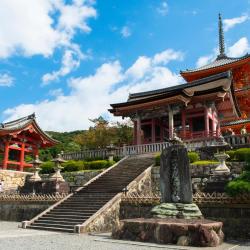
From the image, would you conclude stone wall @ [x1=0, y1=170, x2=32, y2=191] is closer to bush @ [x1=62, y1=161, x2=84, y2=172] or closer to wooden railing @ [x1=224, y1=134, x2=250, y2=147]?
bush @ [x1=62, y1=161, x2=84, y2=172]

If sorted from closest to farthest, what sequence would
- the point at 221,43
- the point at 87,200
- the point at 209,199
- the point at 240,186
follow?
the point at 240,186
the point at 209,199
the point at 87,200
the point at 221,43

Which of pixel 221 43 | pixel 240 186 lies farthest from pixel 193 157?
pixel 221 43

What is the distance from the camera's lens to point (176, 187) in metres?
11.8

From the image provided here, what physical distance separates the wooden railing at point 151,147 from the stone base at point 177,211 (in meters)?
9.01

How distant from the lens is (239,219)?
39.1ft

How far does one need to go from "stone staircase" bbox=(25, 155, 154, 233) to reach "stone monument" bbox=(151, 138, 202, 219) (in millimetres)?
4496

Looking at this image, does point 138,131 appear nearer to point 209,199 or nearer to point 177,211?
point 209,199

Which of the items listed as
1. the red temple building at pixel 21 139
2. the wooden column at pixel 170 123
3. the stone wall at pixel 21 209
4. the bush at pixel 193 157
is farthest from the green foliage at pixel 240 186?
the red temple building at pixel 21 139

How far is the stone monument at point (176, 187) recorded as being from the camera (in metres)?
11.2

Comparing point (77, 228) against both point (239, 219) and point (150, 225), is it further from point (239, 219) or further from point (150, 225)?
point (239, 219)

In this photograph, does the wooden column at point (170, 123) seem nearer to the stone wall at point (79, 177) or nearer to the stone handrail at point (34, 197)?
the stone wall at point (79, 177)

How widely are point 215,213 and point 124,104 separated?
59.3 ft

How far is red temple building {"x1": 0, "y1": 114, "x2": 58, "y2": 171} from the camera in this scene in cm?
3033

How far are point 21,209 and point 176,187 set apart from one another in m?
12.5
